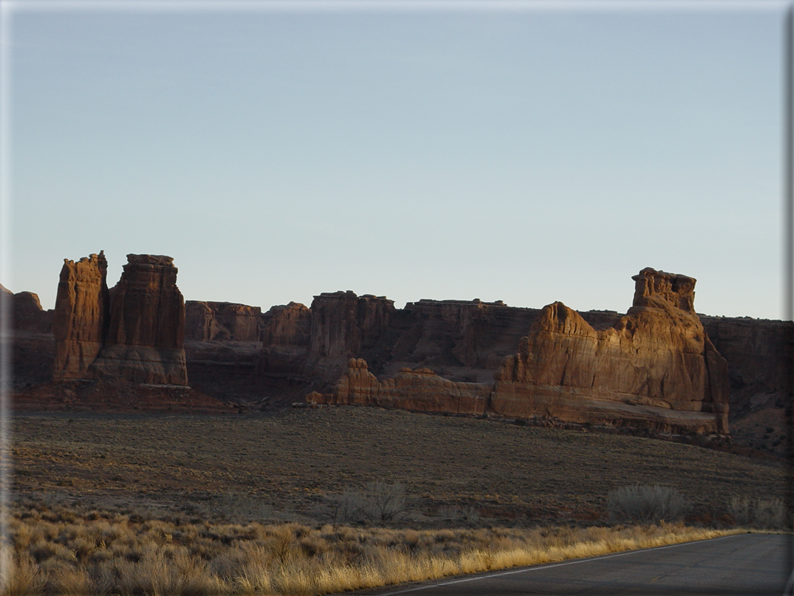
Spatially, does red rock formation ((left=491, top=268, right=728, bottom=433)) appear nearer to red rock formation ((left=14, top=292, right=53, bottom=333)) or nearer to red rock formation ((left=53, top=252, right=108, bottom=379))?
red rock formation ((left=53, top=252, right=108, bottom=379))

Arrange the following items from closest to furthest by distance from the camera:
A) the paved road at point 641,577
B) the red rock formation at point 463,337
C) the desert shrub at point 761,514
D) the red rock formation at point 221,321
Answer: the paved road at point 641,577 → the desert shrub at point 761,514 → the red rock formation at point 463,337 → the red rock formation at point 221,321

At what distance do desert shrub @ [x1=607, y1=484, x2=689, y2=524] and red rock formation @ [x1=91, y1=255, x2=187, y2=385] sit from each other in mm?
59374

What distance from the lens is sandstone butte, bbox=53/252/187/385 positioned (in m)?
83.8

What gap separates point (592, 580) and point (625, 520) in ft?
62.1

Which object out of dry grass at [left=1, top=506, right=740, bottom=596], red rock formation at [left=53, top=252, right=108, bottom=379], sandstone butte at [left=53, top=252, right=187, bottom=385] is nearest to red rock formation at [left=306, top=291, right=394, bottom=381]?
sandstone butte at [left=53, top=252, right=187, bottom=385]

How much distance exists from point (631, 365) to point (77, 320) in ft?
166

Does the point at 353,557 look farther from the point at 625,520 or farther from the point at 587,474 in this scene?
the point at 587,474

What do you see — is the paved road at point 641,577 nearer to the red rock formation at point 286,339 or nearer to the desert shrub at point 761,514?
the desert shrub at point 761,514

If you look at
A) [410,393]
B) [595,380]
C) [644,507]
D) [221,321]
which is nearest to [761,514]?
[644,507]

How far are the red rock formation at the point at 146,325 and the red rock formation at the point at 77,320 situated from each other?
1.31 m

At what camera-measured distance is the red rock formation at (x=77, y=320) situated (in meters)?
83.4

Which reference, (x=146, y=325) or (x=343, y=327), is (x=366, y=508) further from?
(x=343, y=327)

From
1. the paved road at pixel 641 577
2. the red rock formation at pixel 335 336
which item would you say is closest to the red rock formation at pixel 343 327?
the red rock formation at pixel 335 336

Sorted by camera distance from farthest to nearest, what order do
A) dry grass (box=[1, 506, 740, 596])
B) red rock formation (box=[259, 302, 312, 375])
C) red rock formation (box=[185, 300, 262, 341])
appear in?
red rock formation (box=[185, 300, 262, 341]) < red rock formation (box=[259, 302, 312, 375]) < dry grass (box=[1, 506, 740, 596])
